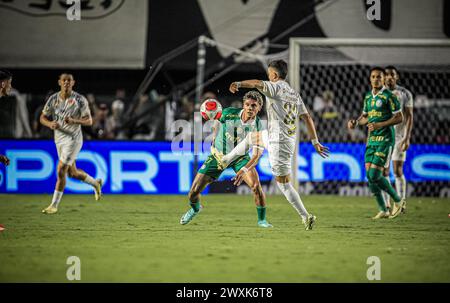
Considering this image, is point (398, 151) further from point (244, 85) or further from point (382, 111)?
point (244, 85)

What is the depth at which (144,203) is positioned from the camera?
1459 cm

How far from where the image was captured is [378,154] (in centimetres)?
1175

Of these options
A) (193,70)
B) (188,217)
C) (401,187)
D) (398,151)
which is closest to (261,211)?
(188,217)

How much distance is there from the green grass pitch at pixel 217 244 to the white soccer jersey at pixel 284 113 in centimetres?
130

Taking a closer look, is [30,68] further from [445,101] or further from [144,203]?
[445,101]

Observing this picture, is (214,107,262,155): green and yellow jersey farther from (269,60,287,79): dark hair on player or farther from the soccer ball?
(269,60,287,79): dark hair on player

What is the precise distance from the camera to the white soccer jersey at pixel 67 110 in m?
12.7

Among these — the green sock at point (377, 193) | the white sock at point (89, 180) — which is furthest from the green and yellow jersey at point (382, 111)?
the white sock at point (89, 180)

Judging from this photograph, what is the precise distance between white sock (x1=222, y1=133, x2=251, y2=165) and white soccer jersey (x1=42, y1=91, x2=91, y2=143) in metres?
3.24

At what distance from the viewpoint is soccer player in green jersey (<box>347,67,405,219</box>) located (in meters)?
11.6

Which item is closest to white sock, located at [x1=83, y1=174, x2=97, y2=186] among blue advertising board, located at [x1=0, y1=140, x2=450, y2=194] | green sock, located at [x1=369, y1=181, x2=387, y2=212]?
blue advertising board, located at [x1=0, y1=140, x2=450, y2=194]

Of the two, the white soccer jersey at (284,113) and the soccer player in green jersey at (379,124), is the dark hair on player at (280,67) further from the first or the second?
the soccer player in green jersey at (379,124)

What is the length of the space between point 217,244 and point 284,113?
7.10ft
